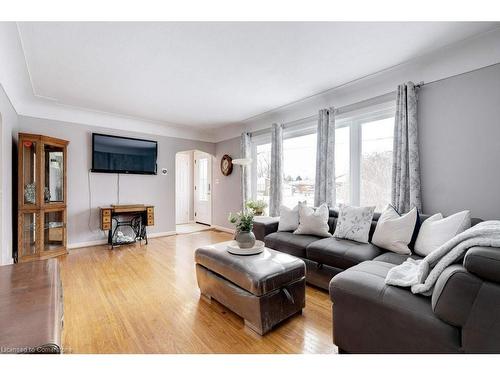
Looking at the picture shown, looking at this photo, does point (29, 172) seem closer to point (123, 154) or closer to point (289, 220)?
point (123, 154)

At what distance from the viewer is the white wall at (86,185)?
404 cm

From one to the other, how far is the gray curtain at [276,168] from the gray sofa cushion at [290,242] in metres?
1.19

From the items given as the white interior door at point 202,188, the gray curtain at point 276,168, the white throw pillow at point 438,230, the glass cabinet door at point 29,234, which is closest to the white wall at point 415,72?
the gray curtain at point 276,168

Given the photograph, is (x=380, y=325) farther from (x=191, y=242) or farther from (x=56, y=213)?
(x=56, y=213)

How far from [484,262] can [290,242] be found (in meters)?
1.94

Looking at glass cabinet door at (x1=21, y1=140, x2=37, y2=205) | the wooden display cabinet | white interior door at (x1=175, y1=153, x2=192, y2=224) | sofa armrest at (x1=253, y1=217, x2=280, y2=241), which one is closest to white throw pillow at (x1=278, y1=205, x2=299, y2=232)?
sofa armrest at (x1=253, y1=217, x2=280, y2=241)

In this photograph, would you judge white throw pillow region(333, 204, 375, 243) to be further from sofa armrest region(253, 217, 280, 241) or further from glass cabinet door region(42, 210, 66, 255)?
glass cabinet door region(42, 210, 66, 255)

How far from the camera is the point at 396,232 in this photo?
2.31m

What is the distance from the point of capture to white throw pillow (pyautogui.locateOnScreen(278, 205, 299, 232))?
3.28m

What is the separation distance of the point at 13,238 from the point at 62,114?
6.96ft

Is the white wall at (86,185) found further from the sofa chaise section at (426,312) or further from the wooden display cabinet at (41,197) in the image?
the sofa chaise section at (426,312)

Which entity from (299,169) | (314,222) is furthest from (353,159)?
(314,222)
